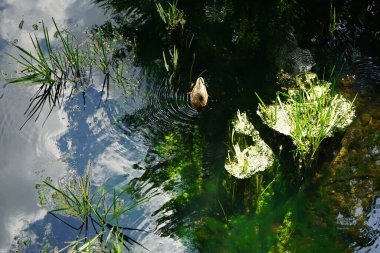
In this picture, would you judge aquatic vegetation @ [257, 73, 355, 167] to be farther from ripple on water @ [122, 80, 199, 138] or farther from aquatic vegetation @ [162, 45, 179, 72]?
aquatic vegetation @ [162, 45, 179, 72]

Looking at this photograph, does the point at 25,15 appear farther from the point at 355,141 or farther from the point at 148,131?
the point at 355,141

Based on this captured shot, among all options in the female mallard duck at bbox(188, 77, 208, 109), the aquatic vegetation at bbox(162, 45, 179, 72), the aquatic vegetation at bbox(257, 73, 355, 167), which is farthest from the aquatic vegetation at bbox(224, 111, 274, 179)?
the aquatic vegetation at bbox(162, 45, 179, 72)

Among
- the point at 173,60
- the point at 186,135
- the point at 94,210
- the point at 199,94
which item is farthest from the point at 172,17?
the point at 94,210

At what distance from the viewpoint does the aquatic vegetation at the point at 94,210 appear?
2.72m

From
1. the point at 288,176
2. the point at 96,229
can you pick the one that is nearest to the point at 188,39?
the point at 288,176

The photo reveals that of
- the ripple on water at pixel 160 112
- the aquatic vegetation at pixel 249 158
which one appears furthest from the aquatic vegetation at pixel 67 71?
the aquatic vegetation at pixel 249 158

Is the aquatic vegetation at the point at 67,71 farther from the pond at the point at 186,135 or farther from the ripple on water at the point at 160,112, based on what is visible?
the ripple on water at the point at 160,112

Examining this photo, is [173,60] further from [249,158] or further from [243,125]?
[249,158]

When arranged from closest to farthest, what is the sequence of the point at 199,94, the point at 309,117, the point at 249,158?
the point at 309,117, the point at 249,158, the point at 199,94

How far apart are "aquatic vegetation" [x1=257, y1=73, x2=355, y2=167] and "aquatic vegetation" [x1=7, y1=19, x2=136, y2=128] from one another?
1.22m

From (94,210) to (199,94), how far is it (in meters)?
1.23

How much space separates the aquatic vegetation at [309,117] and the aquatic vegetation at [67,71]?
1223 millimetres

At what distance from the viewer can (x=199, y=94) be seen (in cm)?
342

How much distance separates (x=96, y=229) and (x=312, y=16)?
2.75m
